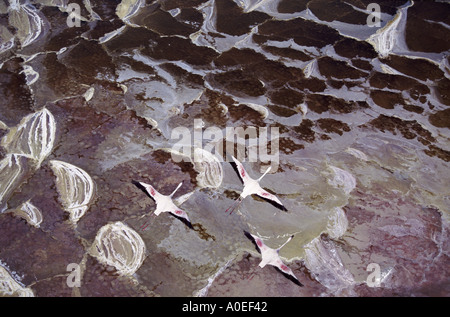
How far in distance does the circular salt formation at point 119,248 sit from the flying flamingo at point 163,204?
246 mm

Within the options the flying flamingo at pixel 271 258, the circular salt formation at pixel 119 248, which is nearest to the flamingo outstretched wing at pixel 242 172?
the flying flamingo at pixel 271 258

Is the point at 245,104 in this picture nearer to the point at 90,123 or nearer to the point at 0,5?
the point at 90,123

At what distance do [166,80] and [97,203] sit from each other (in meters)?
1.53

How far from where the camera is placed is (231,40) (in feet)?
13.8

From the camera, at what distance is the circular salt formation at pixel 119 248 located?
94.3 inches

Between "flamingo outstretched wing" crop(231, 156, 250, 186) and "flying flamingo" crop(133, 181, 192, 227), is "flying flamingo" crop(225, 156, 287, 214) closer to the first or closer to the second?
"flamingo outstretched wing" crop(231, 156, 250, 186)

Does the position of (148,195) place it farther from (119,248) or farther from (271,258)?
(271,258)

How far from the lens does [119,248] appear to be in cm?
246

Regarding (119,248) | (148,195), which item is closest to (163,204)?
(148,195)

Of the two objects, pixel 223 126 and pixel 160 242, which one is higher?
pixel 223 126

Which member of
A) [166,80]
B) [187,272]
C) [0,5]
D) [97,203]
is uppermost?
[0,5]

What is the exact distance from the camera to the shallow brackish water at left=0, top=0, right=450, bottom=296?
7.97 feet

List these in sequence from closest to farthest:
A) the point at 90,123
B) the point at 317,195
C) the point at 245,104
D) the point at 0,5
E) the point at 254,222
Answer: the point at 254,222, the point at 317,195, the point at 90,123, the point at 245,104, the point at 0,5

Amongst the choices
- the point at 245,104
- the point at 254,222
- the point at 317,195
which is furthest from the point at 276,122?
the point at 254,222
